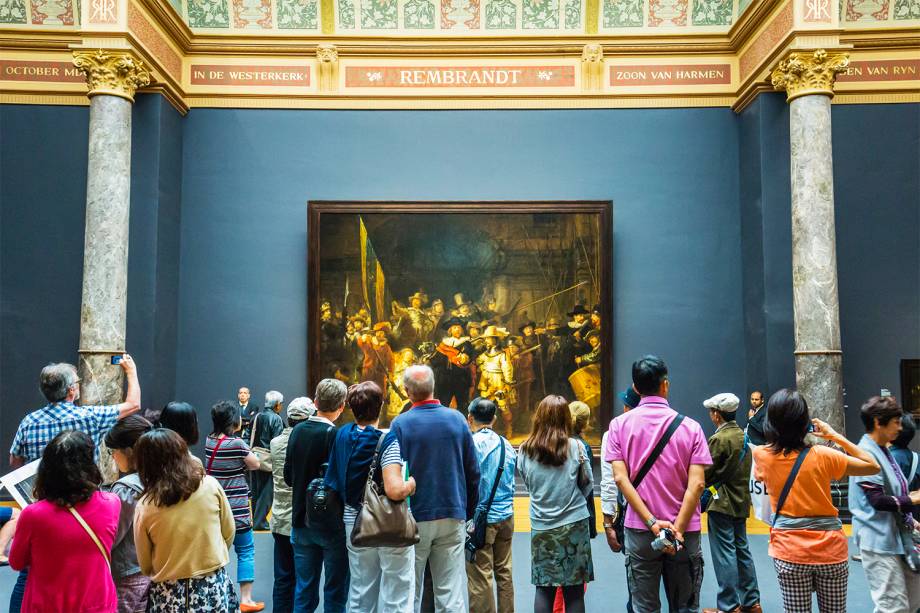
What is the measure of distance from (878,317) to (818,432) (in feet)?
26.6

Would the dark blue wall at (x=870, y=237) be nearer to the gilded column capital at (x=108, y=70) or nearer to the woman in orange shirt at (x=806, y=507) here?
the woman in orange shirt at (x=806, y=507)

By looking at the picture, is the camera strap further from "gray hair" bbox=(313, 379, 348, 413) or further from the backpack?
"gray hair" bbox=(313, 379, 348, 413)

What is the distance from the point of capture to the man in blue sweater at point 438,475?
14.6 ft

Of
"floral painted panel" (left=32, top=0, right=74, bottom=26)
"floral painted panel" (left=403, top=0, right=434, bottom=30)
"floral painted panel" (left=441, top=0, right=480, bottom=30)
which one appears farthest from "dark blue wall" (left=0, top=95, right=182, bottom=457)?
"floral painted panel" (left=441, top=0, right=480, bottom=30)

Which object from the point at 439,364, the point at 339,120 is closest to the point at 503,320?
the point at 439,364

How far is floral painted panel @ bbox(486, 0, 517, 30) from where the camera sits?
11672mm

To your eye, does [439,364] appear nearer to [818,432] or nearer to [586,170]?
[586,170]

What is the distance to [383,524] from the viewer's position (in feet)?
13.7

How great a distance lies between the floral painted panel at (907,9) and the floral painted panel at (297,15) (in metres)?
8.52

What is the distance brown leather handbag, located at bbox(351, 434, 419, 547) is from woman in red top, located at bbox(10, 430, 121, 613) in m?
1.41

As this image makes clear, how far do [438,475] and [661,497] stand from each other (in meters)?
1.30

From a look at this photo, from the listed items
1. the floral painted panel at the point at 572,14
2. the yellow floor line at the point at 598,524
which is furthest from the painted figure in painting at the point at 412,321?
the floral painted panel at the point at 572,14

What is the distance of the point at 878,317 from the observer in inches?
424

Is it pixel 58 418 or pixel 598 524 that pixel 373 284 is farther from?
pixel 58 418
